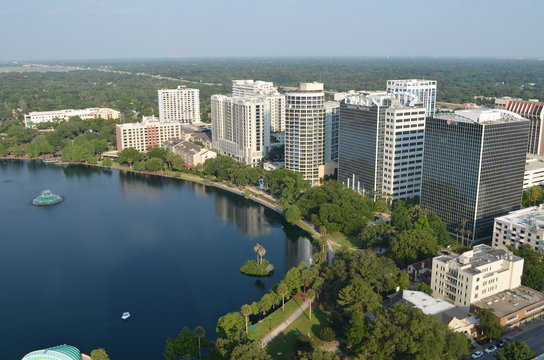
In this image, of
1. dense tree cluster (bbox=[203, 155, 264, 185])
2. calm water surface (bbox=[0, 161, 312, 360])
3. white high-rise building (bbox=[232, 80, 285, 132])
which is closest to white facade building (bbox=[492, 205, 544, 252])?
calm water surface (bbox=[0, 161, 312, 360])

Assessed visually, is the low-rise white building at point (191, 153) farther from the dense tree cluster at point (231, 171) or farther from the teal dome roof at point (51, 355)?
the teal dome roof at point (51, 355)

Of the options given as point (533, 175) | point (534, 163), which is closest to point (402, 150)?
point (533, 175)

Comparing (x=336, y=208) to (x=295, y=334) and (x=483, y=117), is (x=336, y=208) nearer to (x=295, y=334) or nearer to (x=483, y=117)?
(x=483, y=117)

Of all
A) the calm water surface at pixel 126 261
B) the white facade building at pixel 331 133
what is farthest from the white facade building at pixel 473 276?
the white facade building at pixel 331 133

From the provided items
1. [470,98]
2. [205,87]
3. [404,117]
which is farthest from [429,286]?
[205,87]

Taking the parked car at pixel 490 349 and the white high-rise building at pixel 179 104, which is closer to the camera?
the parked car at pixel 490 349
